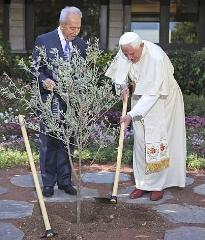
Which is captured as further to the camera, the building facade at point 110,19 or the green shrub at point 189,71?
the building facade at point 110,19

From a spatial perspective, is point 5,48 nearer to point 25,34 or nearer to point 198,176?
point 25,34

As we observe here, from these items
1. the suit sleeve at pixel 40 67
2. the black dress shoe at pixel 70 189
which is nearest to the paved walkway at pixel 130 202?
the black dress shoe at pixel 70 189

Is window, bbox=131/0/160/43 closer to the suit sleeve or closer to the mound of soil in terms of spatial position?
the suit sleeve

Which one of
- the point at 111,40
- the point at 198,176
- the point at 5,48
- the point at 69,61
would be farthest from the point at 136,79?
the point at 111,40

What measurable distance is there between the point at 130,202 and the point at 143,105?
96 centimetres

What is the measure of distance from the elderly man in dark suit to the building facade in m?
7.81

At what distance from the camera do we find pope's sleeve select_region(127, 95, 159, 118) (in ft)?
15.9

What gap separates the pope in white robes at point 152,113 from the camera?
194 inches

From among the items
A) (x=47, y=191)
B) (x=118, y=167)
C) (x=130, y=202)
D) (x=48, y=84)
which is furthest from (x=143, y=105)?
(x=47, y=191)

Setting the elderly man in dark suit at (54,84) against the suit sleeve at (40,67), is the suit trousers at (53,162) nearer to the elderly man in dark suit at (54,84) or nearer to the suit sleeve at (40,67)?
the elderly man in dark suit at (54,84)

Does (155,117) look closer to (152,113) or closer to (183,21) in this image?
(152,113)

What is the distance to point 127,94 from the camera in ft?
16.9

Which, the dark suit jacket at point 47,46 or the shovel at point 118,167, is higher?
the dark suit jacket at point 47,46

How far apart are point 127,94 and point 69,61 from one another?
0.87m
